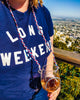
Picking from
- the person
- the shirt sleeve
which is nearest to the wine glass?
the person

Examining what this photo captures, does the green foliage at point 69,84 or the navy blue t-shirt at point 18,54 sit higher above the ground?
the navy blue t-shirt at point 18,54

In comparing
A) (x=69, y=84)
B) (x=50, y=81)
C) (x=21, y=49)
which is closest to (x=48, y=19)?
(x=21, y=49)

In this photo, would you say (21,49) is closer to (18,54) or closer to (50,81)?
(18,54)

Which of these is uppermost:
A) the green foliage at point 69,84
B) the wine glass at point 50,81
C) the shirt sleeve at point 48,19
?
the shirt sleeve at point 48,19

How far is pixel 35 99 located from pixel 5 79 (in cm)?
28

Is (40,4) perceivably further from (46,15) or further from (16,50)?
(16,50)

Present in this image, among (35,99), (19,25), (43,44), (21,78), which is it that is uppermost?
(19,25)

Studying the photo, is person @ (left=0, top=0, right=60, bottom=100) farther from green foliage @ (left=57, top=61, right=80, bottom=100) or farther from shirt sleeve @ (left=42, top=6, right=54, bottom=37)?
green foliage @ (left=57, top=61, right=80, bottom=100)

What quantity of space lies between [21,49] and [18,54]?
1.4 inches

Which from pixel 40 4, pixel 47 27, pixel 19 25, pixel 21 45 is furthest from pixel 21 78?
pixel 40 4

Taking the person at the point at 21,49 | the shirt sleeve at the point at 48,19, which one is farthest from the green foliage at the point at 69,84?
the person at the point at 21,49

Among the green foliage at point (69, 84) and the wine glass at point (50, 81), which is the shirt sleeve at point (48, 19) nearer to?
the wine glass at point (50, 81)

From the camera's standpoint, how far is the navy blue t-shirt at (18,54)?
68 centimetres

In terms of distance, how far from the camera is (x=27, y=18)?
2.60ft
